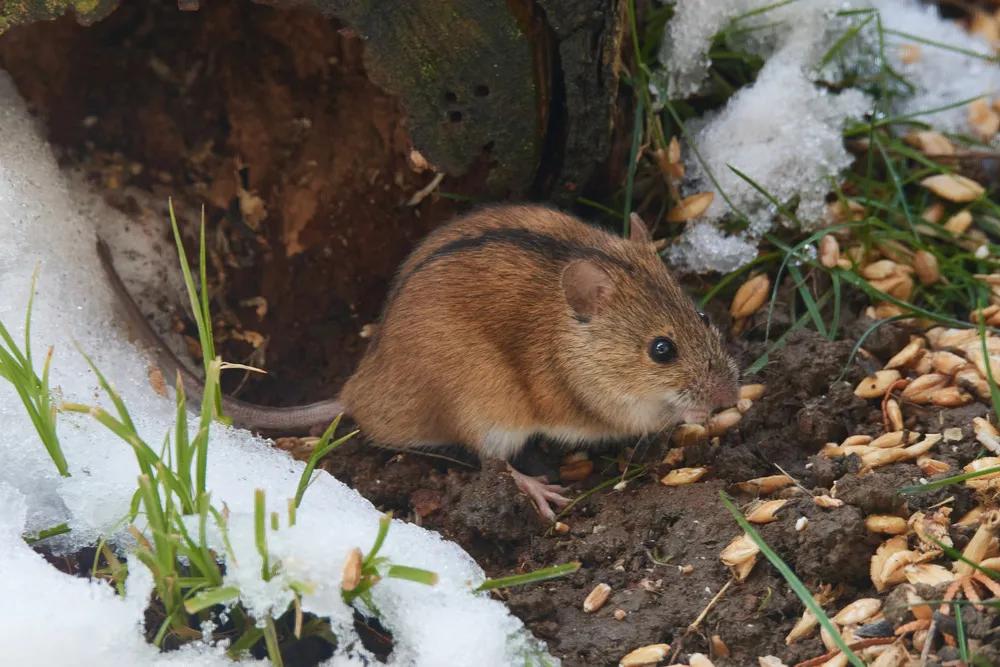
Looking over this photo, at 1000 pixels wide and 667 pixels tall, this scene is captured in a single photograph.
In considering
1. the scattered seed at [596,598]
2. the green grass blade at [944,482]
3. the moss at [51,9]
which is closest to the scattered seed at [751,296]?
the green grass blade at [944,482]

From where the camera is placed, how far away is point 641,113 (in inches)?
195

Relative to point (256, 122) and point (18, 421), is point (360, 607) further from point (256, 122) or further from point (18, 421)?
point (256, 122)

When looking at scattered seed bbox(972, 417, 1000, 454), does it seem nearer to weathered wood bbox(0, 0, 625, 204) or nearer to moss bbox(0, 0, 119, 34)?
weathered wood bbox(0, 0, 625, 204)

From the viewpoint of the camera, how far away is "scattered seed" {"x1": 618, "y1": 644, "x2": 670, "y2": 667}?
3521mm

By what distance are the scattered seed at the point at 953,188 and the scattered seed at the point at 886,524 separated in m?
2.15

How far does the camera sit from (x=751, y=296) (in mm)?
4988

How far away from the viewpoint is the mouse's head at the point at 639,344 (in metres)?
4.38

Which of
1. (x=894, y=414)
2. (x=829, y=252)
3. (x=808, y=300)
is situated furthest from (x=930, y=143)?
(x=894, y=414)

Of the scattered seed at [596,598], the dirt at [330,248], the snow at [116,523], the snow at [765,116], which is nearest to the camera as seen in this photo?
the snow at [116,523]

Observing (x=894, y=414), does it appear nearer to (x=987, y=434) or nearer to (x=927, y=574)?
(x=987, y=434)

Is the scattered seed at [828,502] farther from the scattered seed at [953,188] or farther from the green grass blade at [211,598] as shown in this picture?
the scattered seed at [953,188]

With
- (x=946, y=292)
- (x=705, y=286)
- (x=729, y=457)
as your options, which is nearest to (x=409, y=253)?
(x=705, y=286)

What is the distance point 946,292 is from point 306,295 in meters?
2.91

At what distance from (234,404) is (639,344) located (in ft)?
5.65
